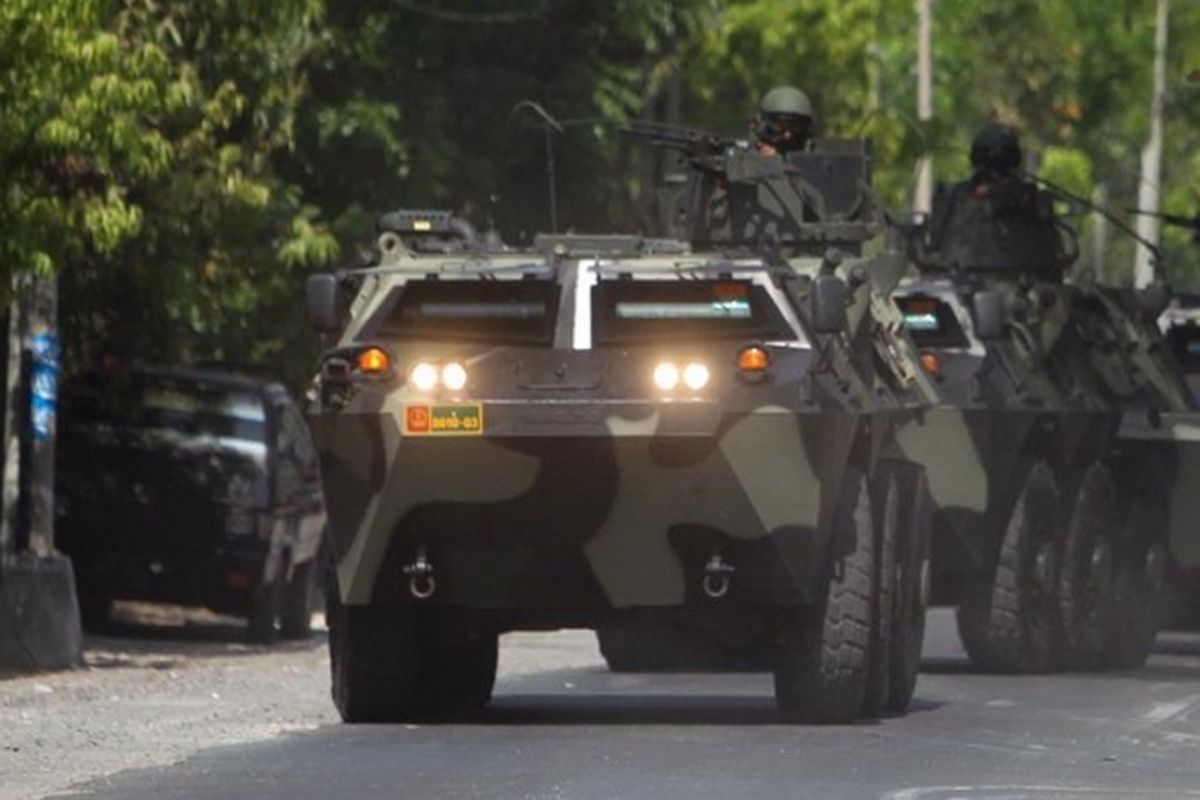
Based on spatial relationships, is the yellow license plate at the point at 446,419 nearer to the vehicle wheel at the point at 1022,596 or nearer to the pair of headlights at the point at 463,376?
the pair of headlights at the point at 463,376

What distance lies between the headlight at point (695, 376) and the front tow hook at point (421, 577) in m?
1.34

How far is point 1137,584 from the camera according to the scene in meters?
24.0

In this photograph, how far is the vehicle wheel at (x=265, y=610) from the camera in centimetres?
2562

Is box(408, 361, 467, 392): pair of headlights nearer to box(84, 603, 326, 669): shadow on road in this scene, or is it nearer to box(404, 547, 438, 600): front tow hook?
box(404, 547, 438, 600): front tow hook

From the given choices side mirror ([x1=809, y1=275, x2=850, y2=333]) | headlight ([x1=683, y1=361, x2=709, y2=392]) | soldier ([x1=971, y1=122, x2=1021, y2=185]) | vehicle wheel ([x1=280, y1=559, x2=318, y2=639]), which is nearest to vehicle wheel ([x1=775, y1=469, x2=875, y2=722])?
side mirror ([x1=809, y1=275, x2=850, y2=333])

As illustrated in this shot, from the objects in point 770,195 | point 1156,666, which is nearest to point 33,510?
point 770,195

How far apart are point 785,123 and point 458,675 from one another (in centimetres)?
478

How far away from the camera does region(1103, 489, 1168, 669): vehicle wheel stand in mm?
23609

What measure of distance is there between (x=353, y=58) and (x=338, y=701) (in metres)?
12.6

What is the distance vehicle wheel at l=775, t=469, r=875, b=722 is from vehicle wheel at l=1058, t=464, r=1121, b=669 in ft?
17.5

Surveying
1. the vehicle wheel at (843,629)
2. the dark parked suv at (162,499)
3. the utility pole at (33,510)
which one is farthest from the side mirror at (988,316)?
the dark parked suv at (162,499)

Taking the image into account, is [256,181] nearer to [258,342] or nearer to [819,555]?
[258,342]

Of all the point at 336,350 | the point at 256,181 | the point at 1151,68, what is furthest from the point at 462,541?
the point at 1151,68

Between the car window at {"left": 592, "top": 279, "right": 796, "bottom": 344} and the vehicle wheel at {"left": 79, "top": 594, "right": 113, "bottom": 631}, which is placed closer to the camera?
the car window at {"left": 592, "top": 279, "right": 796, "bottom": 344}
